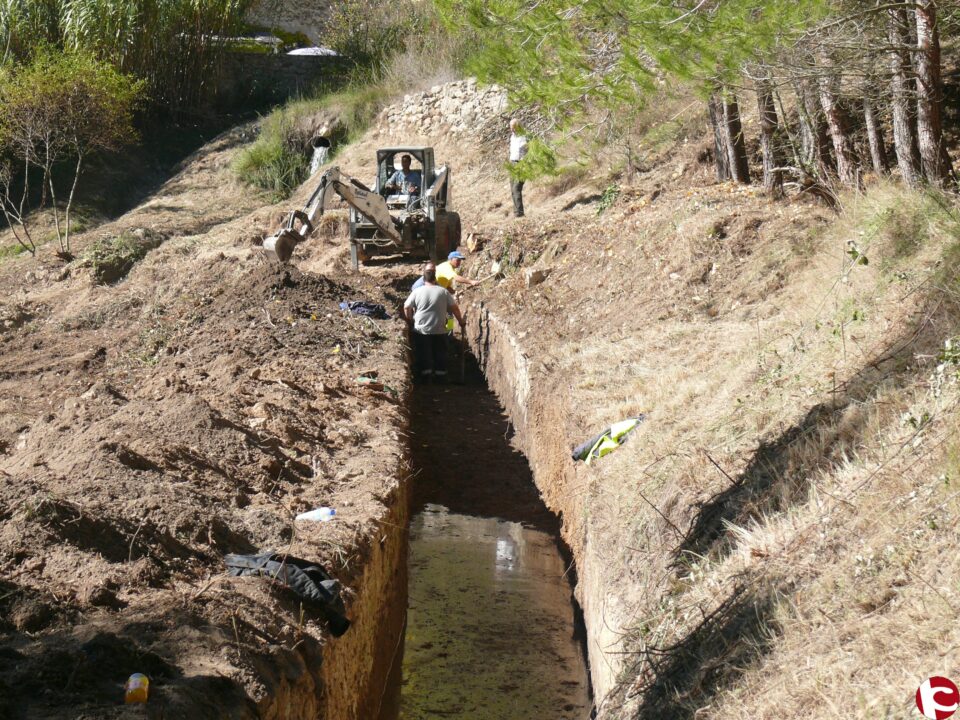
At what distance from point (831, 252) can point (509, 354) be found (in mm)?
4825

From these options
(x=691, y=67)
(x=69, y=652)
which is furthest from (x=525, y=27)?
(x=69, y=652)

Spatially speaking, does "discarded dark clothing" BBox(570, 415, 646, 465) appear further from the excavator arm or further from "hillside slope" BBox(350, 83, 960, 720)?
the excavator arm

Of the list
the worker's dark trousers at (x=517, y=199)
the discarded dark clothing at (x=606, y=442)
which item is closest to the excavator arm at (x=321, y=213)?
the worker's dark trousers at (x=517, y=199)

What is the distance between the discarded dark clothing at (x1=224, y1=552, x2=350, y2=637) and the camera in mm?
5695

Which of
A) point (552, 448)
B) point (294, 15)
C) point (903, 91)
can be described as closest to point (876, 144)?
point (903, 91)

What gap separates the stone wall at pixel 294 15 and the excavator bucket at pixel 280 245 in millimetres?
27688

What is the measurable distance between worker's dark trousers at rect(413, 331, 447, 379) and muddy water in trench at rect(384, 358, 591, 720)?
1.56 meters

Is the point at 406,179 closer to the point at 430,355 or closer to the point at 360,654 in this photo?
the point at 430,355

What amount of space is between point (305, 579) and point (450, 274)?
37.3ft

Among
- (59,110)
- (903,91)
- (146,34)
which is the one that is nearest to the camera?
(903,91)

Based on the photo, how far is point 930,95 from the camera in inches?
356

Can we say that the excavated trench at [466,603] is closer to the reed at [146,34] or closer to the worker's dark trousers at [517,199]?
the worker's dark trousers at [517,199]

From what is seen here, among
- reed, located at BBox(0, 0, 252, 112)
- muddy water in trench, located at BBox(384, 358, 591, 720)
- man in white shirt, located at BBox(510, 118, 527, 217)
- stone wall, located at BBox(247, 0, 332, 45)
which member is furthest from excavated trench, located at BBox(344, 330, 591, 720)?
stone wall, located at BBox(247, 0, 332, 45)

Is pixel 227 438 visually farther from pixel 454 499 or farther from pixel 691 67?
pixel 691 67
